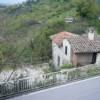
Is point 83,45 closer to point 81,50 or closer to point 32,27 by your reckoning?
point 81,50

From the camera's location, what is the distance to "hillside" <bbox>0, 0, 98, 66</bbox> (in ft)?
21.8

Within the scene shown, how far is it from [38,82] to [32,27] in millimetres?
13084

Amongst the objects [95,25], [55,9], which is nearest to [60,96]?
[95,25]

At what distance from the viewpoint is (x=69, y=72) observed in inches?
291

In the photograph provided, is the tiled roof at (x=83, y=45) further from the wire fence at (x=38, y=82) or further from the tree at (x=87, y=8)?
the tree at (x=87, y=8)

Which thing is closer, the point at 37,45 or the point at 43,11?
the point at 37,45

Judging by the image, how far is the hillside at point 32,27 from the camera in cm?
664

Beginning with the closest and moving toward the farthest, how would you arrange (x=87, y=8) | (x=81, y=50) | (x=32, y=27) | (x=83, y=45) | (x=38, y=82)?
(x=38, y=82)
(x=81, y=50)
(x=83, y=45)
(x=32, y=27)
(x=87, y=8)

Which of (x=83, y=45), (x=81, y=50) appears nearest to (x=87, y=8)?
(x=83, y=45)

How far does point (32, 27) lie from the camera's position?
19.2 m

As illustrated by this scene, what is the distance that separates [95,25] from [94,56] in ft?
26.5

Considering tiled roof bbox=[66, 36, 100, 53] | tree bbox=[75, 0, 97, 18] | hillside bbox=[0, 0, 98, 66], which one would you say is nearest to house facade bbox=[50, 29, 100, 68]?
tiled roof bbox=[66, 36, 100, 53]

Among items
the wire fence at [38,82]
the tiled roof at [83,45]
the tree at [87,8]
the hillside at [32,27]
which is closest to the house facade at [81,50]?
the tiled roof at [83,45]

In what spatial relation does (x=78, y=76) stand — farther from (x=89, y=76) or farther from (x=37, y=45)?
(x=37, y=45)
